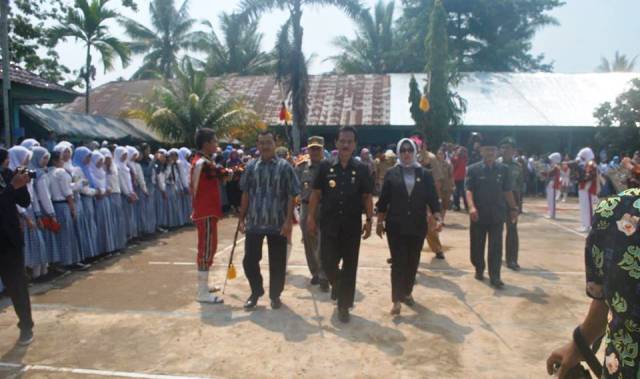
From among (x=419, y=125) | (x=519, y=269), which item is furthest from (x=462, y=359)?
(x=419, y=125)

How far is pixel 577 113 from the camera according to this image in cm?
2197

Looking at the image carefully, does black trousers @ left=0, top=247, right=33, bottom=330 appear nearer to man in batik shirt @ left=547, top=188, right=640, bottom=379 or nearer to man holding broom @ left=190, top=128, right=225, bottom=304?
man holding broom @ left=190, top=128, right=225, bottom=304

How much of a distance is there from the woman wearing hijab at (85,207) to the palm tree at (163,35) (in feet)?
94.2

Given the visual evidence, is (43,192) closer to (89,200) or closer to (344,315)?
(89,200)

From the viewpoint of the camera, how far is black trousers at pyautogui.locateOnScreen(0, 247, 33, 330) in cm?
453

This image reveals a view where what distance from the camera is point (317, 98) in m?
24.2

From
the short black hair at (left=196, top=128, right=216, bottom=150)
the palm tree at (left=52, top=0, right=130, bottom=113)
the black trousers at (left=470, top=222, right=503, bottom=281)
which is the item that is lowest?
the black trousers at (left=470, top=222, right=503, bottom=281)

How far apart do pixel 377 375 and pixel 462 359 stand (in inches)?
31.6

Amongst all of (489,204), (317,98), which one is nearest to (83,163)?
(489,204)

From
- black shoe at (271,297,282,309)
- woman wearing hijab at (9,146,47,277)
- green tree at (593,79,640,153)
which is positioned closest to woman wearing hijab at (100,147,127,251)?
woman wearing hijab at (9,146,47,277)

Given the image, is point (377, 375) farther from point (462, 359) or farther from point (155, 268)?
point (155, 268)

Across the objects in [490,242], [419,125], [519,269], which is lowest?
[519,269]

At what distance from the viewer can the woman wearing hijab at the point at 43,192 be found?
625cm

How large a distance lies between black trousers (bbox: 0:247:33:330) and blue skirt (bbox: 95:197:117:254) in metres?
3.35
